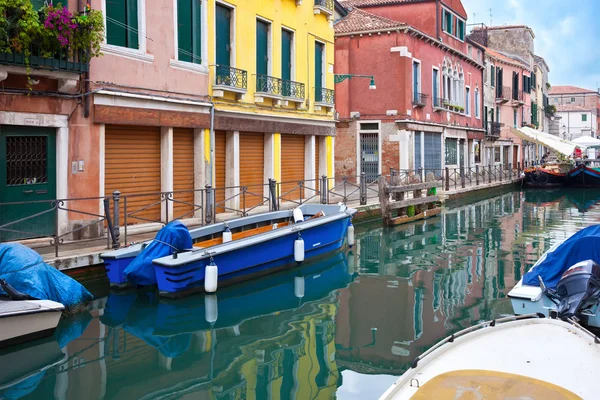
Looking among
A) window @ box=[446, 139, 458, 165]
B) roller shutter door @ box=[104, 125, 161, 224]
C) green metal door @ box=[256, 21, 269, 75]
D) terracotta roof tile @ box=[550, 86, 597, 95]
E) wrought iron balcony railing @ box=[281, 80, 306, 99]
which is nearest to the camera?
roller shutter door @ box=[104, 125, 161, 224]

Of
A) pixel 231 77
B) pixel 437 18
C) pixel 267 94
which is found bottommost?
pixel 267 94

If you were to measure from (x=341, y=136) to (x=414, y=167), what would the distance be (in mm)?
3297

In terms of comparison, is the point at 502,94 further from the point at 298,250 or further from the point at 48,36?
the point at 48,36

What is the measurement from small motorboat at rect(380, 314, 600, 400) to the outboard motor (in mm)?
998

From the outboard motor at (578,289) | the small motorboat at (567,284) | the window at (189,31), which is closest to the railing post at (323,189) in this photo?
the window at (189,31)

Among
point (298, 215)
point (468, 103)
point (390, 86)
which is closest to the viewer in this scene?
point (298, 215)

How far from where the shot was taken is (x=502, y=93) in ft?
137

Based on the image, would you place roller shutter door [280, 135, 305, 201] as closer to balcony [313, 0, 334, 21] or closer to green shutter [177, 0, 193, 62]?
balcony [313, 0, 334, 21]

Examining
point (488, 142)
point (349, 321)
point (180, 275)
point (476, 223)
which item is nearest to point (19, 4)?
point (180, 275)

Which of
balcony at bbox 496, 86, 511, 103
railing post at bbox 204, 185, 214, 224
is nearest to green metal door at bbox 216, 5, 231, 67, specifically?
railing post at bbox 204, 185, 214, 224

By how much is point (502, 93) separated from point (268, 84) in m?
29.1

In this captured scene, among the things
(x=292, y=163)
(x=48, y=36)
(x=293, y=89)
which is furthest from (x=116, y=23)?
(x=292, y=163)

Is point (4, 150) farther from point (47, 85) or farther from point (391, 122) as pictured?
point (391, 122)

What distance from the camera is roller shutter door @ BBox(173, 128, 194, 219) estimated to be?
14.1 metres
